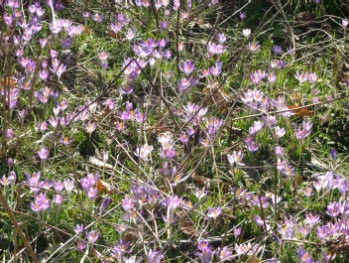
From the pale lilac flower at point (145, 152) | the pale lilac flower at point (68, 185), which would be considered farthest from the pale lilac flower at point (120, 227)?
the pale lilac flower at point (145, 152)

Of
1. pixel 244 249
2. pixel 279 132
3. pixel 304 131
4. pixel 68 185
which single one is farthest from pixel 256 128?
pixel 68 185

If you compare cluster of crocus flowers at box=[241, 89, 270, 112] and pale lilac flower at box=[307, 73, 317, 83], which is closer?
cluster of crocus flowers at box=[241, 89, 270, 112]

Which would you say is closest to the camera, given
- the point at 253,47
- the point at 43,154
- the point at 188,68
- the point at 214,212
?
the point at 214,212

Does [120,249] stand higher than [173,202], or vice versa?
[173,202]

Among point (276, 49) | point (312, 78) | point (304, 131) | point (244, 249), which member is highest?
point (276, 49)

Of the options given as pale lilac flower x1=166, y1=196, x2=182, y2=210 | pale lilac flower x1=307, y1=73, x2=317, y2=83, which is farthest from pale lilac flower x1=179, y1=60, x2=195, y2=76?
pale lilac flower x1=166, y1=196, x2=182, y2=210

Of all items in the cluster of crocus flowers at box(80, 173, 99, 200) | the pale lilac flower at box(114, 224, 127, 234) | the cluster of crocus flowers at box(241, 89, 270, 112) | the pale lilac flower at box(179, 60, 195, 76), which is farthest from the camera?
the pale lilac flower at box(179, 60, 195, 76)

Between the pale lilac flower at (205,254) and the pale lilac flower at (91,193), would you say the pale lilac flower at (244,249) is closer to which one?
the pale lilac flower at (205,254)

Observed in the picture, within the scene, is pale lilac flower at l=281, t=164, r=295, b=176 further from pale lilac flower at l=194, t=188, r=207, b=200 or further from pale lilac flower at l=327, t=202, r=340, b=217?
pale lilac flower at l=194, t=188, r=207, b=200

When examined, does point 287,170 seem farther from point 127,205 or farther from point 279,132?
point 127,205

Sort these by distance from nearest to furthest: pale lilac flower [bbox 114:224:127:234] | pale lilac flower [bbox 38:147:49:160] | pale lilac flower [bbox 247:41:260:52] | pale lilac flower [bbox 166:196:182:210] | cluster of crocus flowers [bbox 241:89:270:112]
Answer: pale lilac flower [bbox 166:196:182:210]
pale lilac flower [bbox 114:224:127:234]
pale lilac flower [bbox 38:147:49:160]
cluster of crocus flowers [bbox 241:89:270:112]
pale lilac flower [bbox 247:41:260:52]

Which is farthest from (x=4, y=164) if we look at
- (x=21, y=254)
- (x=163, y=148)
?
(x=163, y=148)

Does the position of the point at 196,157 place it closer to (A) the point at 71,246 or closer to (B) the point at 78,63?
(A) the point at 71,246
